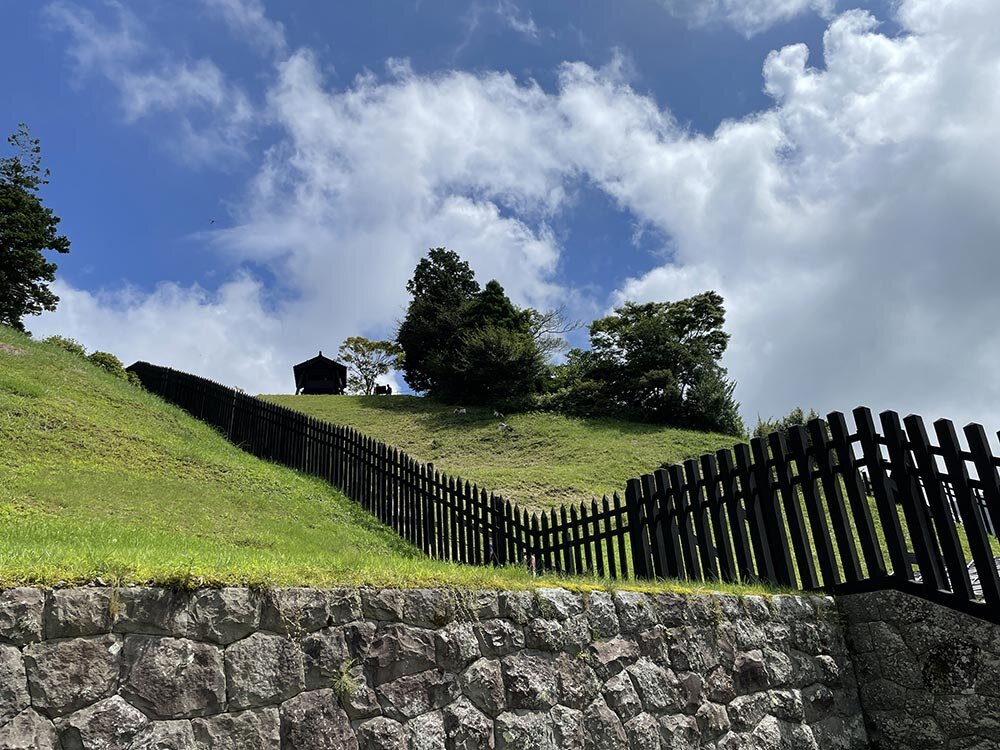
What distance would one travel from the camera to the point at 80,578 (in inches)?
95.8

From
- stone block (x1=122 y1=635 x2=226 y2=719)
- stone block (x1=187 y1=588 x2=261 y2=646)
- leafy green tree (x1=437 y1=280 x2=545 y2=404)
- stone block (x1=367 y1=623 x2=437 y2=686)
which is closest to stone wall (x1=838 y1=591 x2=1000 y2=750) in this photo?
stone block (x1=367 y1=623 x2=437 y2=686)

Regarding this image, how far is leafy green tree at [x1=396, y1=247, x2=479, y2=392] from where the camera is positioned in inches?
1538

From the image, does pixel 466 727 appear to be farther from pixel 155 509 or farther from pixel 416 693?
pixel 155 509

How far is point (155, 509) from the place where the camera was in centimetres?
818

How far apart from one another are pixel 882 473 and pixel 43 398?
1386 cm

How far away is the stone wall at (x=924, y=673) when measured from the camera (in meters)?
4.31

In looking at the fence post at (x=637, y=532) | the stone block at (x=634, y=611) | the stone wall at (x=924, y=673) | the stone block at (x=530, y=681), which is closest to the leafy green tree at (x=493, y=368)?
the fence post at (x=637, y=532)

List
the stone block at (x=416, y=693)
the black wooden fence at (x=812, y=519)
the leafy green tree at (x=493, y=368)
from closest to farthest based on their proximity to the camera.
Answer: the stone block at (x=416, y=693)
the black wooden fence at (x=812, y=519)
the leafy green tree at (x=493, y=368)

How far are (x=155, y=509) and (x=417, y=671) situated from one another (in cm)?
642

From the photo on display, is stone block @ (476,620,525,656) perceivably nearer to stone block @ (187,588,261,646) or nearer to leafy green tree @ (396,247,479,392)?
stone block @ (187,588,261,646)

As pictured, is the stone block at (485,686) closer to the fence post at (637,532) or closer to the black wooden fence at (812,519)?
the black wooden fence at (812,519)

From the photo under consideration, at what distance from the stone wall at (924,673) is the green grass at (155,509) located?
108cm

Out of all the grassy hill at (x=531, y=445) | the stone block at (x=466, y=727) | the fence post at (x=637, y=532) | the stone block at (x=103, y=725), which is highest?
the grassy hill at (x=531, y=445)

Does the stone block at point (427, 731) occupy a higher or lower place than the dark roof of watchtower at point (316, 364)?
lower
